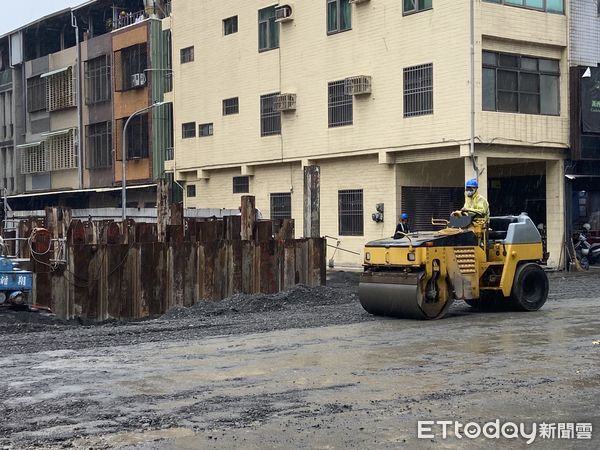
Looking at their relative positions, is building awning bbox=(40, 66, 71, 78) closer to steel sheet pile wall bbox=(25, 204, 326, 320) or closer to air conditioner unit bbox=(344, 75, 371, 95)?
air conditioner unit bbox=(344, 75, 371, 95)

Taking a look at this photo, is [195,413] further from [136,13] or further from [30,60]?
[30,60]

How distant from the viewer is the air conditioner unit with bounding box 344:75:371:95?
104ft

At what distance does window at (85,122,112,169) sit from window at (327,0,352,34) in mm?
16852

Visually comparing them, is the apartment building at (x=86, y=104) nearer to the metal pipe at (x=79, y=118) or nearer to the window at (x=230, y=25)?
the metal pipe at (x=79, y=118)

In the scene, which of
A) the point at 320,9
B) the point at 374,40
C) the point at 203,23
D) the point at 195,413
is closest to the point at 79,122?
the point at 203,23

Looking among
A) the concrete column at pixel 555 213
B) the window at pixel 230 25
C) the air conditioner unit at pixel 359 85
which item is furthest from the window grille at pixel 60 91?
the concrete column at pixel 555 213

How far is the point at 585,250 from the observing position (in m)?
30.2

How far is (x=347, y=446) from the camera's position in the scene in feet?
24.7

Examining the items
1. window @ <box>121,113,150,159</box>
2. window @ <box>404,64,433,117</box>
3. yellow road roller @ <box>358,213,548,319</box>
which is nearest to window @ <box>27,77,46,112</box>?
window @ <box>121,113,150,159</box>

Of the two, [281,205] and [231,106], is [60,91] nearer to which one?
[231,106]

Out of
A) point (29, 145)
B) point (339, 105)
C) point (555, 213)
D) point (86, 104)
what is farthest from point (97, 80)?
point (555, 213)

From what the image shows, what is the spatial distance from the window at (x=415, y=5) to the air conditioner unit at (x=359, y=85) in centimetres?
276

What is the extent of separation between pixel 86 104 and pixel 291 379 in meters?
40.1

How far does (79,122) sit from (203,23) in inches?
456
